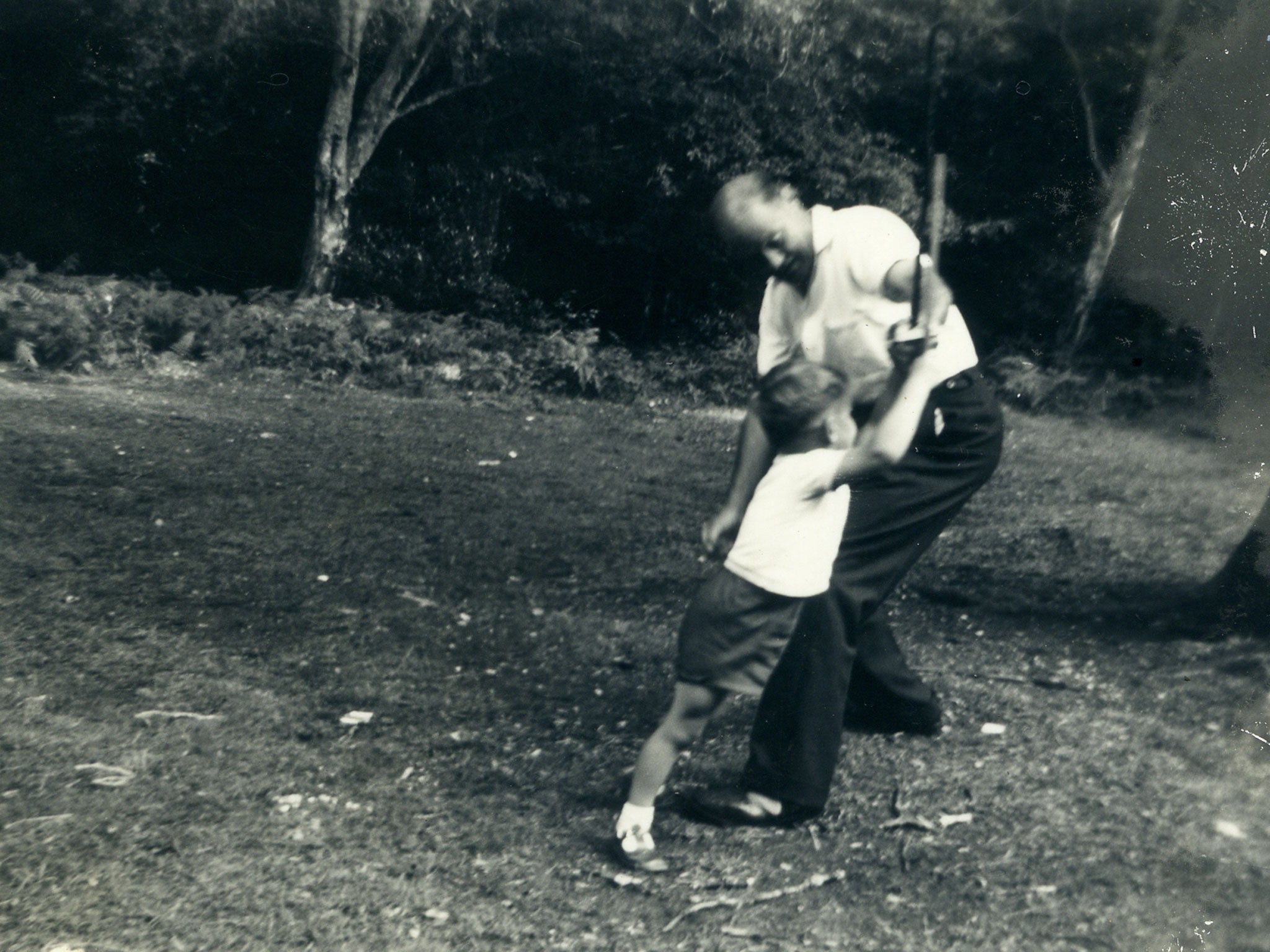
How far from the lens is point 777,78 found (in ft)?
23.5

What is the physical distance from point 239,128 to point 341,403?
238 centimetres

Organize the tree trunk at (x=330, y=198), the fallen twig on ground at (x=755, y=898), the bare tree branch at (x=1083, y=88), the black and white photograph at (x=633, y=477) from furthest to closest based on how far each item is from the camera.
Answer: the tree trunk at (x=330, y=198), the bare tree branch at (x=1083, y=88), the black and white photograph at (x=633, y=477), the fallen twig on ground at (x=755, y=898)

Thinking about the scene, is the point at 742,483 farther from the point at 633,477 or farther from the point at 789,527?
the point at 633,477

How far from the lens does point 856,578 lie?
2824mm

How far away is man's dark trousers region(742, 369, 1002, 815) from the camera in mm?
2779

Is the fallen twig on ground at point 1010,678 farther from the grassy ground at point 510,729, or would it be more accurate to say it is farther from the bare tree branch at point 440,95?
the bare tree branch at point 440,95

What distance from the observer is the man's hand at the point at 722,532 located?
2.64 m

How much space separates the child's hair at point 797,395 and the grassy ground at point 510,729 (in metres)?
1.10

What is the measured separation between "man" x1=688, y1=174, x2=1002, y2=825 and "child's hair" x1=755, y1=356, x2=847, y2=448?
0.12 meters

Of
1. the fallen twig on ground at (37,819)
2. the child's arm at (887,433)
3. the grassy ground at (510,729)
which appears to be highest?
the child's arm at (887,433)

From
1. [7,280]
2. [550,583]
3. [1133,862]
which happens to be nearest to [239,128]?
[7,280]

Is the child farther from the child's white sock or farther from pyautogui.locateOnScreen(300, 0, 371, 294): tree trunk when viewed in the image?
pyautogui.locateOnScreen(300, 0, 371, 294): tree trunk

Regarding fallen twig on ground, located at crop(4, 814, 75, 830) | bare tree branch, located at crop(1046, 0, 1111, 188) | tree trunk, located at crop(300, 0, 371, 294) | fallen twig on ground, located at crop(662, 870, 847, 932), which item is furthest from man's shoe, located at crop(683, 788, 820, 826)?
tree trunk, located at crop(300, 0, 371, 294)

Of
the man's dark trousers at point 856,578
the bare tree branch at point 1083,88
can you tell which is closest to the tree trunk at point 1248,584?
the bare tree branch at point 1083,88
